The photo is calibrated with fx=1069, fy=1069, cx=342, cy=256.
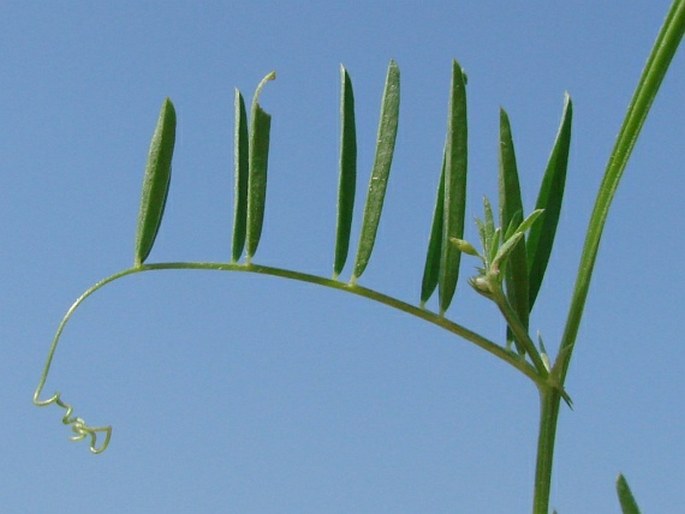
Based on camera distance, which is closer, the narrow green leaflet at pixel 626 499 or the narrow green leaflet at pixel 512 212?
the narrow green leaflet at pixel 626 499

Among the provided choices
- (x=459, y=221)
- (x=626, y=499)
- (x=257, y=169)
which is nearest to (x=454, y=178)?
(x=459, y=221)

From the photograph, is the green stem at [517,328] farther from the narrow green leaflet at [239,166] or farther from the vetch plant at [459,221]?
the narrow green leaflet at [239,166]

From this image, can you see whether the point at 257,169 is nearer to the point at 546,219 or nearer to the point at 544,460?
the point at 546,219

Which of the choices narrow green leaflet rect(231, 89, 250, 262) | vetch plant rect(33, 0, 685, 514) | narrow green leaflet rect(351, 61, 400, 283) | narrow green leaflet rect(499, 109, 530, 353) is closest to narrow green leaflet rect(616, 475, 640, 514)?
vetch plant rect(33, 0, 685, 514)

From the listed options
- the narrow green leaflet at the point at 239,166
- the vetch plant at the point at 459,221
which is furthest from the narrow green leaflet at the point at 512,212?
the narrow green leaflet at the point at 239,166

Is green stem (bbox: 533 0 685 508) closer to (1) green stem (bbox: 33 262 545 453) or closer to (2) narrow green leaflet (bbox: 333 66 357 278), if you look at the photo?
(1) green stem (bbox: 33 262 545 453)

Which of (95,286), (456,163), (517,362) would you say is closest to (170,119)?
(95,286)
